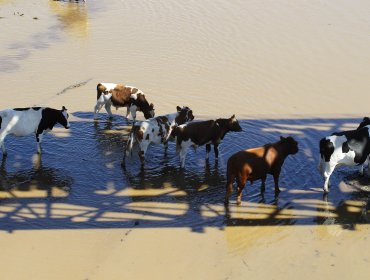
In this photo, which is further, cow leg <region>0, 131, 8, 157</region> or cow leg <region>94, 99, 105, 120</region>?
cow leg <region>94, 99, 105, 120</region>

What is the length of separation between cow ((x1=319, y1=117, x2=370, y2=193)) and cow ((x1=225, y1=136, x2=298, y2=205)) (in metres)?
0.60

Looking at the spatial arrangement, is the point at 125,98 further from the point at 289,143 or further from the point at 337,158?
the point at 337,158

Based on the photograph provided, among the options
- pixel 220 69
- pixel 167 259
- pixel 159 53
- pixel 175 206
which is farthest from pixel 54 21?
pixel 167 259

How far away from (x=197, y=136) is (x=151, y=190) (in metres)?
1.57

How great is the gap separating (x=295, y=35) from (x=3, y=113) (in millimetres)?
12432

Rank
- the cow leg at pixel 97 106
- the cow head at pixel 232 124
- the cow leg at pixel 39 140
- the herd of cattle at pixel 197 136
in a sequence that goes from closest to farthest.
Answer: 1. the herd of cattle at pixel 197 136
2. the cow head at pixel 232 124
3. the cow leg at pixel 39 140
4. the cow leg at pixel 97 106

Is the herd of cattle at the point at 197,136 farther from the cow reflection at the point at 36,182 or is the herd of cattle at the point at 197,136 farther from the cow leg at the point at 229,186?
the cow reflection at the point at 36,182

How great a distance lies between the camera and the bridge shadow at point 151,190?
9.89 metres

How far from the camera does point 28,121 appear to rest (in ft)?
39.3

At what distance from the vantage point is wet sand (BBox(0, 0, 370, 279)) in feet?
29.1

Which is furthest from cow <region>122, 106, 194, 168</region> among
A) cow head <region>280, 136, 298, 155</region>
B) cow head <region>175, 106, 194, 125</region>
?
cow head <region>280, 136, 298, 155</region>

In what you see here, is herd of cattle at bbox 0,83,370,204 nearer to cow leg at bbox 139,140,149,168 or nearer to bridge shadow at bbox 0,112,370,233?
cow leg at bbox 139,140,149,168

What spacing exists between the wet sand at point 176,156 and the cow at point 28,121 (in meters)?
0.50

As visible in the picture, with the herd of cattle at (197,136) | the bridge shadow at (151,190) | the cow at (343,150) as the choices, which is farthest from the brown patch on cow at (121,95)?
the cow at (343,150)
